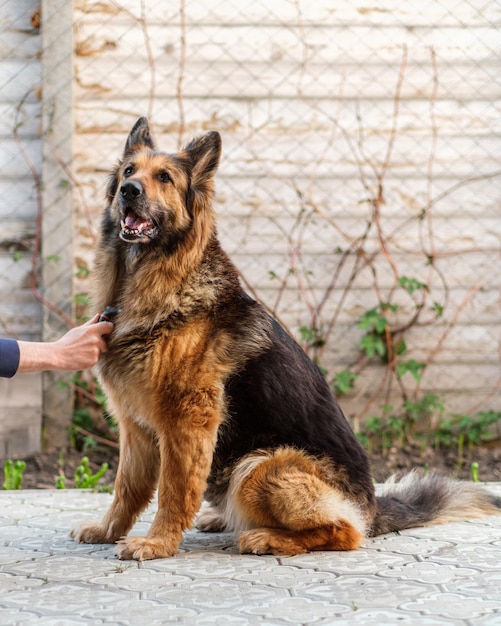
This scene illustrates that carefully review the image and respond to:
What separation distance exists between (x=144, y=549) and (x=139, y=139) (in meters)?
1.82

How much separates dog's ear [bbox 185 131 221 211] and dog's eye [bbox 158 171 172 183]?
0.43ft

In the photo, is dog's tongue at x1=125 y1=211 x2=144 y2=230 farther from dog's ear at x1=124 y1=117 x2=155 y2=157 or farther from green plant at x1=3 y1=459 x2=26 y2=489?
green plant at x1=3 y1=459 x2=26 y2=489

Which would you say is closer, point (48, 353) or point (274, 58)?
point (48, 353)

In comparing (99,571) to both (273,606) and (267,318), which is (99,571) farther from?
(267,318)

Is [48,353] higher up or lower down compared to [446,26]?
A: lower down

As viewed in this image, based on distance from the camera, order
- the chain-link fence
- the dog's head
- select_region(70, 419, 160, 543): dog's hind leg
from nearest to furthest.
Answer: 1. the dog's head
2. select_region(70, 419, 160, 543): dog's hind leg
3. the chain-link fence

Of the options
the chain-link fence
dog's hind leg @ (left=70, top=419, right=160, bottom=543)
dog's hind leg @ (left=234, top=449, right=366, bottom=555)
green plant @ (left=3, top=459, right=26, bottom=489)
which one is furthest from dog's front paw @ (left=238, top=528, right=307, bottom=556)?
the chain-link fence

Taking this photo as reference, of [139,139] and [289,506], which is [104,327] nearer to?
[139,139]

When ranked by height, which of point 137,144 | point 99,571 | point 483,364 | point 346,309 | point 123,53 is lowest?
point 99,571

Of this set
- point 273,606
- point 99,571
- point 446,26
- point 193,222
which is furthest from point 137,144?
point 446,26

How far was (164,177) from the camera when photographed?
3461mm

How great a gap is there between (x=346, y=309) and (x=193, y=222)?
3114mm

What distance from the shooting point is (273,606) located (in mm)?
2547

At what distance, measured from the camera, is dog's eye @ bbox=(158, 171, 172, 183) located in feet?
11.3
